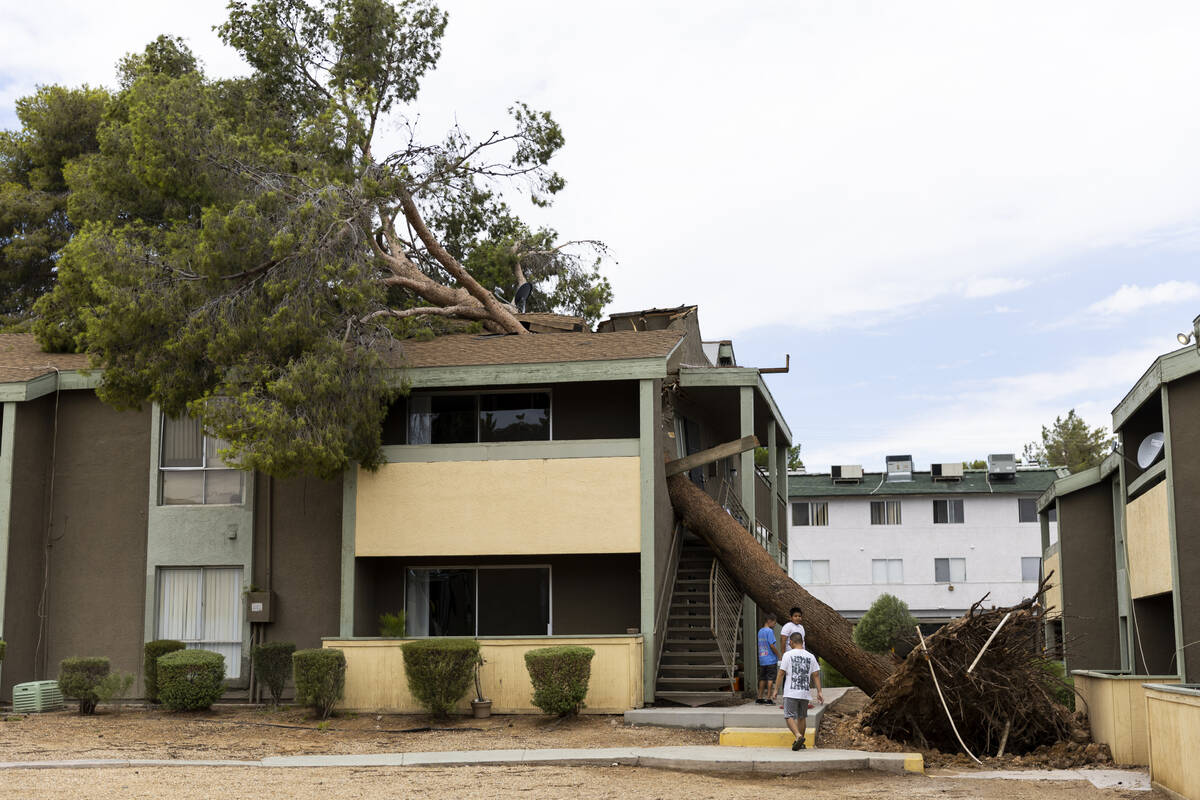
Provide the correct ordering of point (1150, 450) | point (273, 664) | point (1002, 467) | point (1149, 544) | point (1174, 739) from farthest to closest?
point (1002, 467), point (273, 664), point (1150, 450), point (1149, 544), point (1174, 739)

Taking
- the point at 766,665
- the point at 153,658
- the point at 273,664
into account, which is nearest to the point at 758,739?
the point at 766,665

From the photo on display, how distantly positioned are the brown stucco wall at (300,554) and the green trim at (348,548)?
69cm

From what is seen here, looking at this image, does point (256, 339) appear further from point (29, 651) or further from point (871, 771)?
point (871, 771)

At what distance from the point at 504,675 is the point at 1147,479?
1020cm

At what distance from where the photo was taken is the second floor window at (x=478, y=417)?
848 inches

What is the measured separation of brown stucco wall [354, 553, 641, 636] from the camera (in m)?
21.2

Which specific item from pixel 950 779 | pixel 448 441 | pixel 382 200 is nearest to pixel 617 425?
pixel 448 441

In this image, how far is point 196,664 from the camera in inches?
746

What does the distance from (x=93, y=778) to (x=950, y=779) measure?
9.43 meters

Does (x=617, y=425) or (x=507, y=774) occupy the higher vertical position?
(x=617, y=425)

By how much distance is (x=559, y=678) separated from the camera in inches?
699

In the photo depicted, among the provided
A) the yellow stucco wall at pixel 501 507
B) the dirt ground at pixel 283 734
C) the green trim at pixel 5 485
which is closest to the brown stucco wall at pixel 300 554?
the yellow stucco wall at pixel 501 507

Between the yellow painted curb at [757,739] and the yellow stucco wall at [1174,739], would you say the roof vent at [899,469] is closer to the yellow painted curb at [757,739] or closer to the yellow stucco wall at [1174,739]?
the yellow painted curb at [757,739]

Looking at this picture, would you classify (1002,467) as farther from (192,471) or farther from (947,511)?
(192,471)
